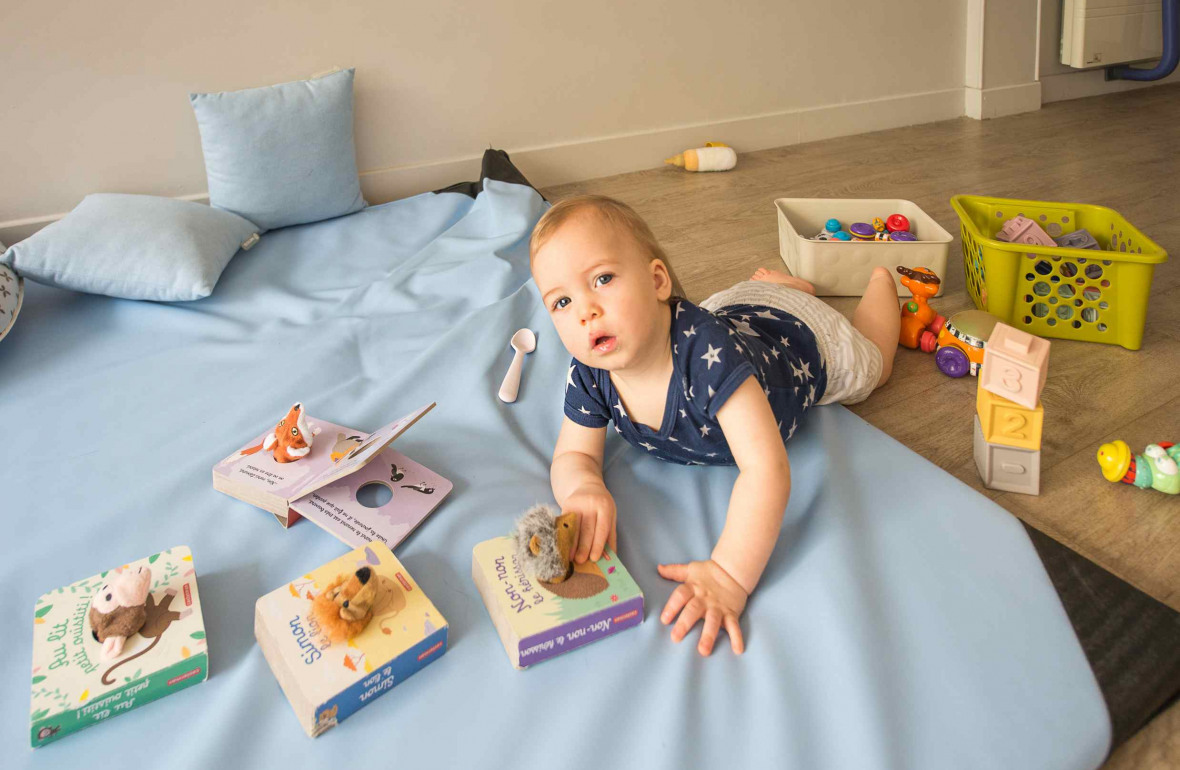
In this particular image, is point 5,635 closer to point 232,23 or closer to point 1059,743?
point 1059,743

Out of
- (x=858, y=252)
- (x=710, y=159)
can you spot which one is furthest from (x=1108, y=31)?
(x=858, y=252)

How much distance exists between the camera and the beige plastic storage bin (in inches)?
59.8

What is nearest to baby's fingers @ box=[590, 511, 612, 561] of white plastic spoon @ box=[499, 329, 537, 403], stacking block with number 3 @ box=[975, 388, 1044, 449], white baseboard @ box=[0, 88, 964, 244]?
white plastic spoon @ box=[499, 329, 537, 403]

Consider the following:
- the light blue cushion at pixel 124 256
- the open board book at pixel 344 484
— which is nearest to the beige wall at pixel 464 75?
the light blue cushion at pixel 124 256

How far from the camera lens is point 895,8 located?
2660mm

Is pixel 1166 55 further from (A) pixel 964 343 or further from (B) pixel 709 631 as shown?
(B) pixel 709 631

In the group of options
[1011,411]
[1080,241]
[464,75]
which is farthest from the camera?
[464,75]

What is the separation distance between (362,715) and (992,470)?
0.79 m

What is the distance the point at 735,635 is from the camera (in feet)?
2.68

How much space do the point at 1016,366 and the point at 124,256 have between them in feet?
4.88

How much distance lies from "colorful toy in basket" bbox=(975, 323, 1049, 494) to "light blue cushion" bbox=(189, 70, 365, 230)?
1466 mm

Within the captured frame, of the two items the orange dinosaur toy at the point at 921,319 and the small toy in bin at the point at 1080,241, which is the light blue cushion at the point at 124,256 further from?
the small toy in bin at the point at 1080,241

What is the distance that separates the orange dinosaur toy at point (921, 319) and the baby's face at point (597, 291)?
0.69m

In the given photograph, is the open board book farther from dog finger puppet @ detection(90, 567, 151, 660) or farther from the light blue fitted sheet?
dog finger puppet @ detection(90, 567, 151, 660)
